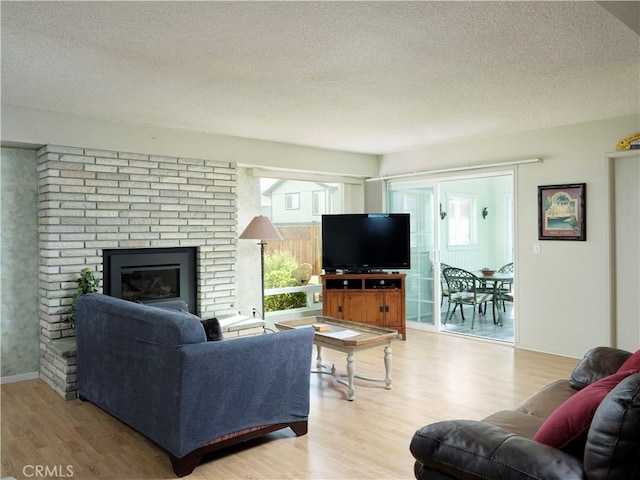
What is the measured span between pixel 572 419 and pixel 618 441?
25cm

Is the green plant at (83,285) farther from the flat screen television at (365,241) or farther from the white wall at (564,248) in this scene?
the white wall at (564,248)

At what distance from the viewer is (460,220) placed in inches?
327

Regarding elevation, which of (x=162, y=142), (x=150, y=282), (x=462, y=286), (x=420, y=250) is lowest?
(x=462, y=286)

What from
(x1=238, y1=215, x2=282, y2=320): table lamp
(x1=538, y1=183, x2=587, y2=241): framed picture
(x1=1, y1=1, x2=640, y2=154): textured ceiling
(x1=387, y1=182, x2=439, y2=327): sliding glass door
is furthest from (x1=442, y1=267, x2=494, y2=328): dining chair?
(x1=238, y1=215, x2=282, y2=320): table lamp

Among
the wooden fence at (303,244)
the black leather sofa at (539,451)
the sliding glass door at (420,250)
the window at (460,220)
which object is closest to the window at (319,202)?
the wooden fence at (303,244)

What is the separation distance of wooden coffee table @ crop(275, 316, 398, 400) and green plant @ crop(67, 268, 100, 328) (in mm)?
1635

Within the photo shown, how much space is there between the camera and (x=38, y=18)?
2.54 metres

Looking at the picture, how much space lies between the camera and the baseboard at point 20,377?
4504 millimetres

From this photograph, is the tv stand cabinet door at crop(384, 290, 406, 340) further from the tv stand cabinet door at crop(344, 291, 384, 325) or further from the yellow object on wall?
the yellow object on wall

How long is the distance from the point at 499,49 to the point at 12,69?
9.86ft

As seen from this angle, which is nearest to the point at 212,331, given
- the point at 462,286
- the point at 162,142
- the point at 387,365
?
the point at 387,365

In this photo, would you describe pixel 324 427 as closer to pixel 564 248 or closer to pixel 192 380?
pixel 192 380

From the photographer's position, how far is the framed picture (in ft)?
17.0

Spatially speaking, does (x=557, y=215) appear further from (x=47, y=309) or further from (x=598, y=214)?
(x=47, y=309)
